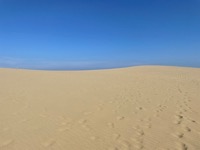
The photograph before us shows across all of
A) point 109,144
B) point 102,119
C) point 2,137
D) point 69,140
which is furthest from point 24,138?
point 102,119

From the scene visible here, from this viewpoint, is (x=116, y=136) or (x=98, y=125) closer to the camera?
(x=116, y=136)

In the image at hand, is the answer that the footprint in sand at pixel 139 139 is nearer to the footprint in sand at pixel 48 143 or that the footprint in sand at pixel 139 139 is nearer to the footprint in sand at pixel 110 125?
the footprint in sand at pixel 110 125

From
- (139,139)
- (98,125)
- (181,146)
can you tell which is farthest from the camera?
(98,125)

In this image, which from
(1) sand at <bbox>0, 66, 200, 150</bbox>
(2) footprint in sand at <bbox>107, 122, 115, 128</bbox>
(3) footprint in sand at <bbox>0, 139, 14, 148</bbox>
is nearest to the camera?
(3) footprint in sand at <bbox>0, 139, 14, 148</bbox>

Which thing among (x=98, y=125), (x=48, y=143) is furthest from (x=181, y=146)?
(x=48, y=143)

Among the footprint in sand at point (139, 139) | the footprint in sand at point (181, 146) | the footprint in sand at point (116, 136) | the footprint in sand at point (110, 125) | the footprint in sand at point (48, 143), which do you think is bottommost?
the footprint in sand at point (181, 146)

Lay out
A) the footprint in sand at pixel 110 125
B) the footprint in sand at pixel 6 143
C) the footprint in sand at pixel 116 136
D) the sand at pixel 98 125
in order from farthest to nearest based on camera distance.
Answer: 1. the footprint in sand at pixel 110 125
2. the footprint in sand at pixel 116 136
3. the sand at pixel 98 125
4. the footprint in sand at pixel 6 143

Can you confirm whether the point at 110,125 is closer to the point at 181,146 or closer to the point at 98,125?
the point at 98,125

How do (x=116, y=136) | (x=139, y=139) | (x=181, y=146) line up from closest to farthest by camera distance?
1. (x=181, y=146)
2. (x=139, y=139)
3. (x=116, y=136)

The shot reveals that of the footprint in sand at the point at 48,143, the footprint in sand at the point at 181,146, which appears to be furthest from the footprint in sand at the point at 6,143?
the footprint in sand at the point at 181,146

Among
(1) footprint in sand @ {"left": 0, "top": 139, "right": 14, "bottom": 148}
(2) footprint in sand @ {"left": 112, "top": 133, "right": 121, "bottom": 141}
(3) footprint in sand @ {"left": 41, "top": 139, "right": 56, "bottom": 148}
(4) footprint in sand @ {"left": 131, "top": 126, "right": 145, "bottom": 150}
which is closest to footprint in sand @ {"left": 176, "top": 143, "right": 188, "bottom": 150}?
(4) footprint in sand @ {"left": 131, "top": 126, "right": 145, "bottom": 150}

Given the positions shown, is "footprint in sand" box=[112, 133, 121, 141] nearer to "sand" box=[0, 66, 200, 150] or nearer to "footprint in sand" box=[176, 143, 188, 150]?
"sand" box=[0, 66, 200, 150]

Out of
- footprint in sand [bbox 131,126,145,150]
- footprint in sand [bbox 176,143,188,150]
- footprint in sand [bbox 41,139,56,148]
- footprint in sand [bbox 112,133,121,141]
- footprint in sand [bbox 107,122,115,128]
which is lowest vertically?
footprint in sand [bbox 176,143,188,150]

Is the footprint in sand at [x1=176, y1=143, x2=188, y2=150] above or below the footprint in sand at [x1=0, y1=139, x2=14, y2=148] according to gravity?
below
